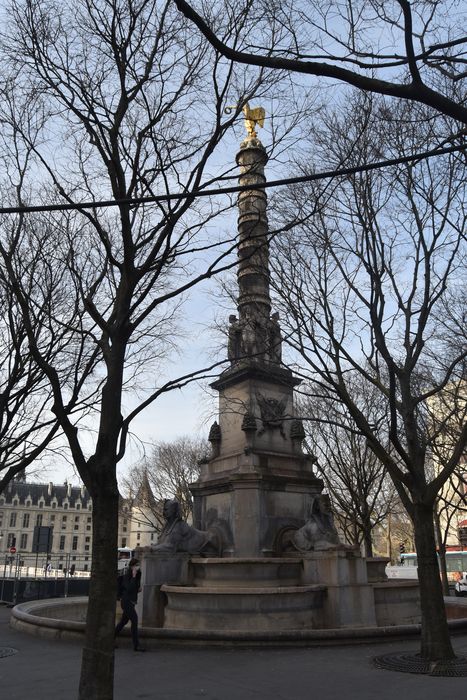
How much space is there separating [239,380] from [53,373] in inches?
386

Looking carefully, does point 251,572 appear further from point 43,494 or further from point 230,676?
point 43,494

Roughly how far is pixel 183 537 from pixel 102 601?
8452 mm

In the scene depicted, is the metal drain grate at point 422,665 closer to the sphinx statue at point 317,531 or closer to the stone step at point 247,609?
the stone step at point 247,609

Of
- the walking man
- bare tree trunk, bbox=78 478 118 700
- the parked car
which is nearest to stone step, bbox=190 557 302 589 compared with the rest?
the walking man

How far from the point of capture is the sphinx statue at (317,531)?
44.7 ft

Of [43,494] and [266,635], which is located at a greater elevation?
[43,494]

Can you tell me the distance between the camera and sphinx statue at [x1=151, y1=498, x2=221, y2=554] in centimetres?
1433

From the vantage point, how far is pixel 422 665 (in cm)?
912

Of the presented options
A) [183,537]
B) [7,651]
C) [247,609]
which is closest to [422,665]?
[247,609]

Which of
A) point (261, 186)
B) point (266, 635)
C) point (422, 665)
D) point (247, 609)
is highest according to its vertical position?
point (261, 186)

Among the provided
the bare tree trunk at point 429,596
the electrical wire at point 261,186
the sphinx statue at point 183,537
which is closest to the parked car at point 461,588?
the sphinx statue at point 183,537

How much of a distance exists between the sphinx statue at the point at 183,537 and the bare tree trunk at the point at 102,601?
7.95 m

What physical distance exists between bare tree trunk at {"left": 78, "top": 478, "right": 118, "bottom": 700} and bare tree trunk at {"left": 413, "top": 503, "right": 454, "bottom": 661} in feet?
19.2

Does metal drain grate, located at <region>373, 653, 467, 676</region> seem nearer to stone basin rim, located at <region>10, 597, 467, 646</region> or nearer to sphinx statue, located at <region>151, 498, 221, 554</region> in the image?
stone basin rim, located at <region>10, 597, 467, 646</region>
